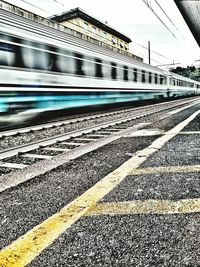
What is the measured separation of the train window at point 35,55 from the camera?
847 centimetres

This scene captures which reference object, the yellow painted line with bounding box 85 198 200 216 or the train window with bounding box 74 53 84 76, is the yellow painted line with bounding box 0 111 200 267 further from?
the train window with bounding box 74 53 84 76

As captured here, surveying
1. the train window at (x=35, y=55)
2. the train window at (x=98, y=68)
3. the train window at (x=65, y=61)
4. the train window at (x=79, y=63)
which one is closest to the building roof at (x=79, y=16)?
the train window at (x=98, y=68)

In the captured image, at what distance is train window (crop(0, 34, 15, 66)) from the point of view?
7.72m

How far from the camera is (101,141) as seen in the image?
5926 millimetres

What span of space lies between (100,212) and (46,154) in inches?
111

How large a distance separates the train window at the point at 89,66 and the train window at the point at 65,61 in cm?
79

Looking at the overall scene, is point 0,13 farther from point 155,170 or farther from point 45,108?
→ point 155,170

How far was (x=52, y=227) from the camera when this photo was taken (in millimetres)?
1977

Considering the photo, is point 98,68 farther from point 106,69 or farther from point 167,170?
point 167,170

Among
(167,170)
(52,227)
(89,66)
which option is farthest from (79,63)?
(52,227)

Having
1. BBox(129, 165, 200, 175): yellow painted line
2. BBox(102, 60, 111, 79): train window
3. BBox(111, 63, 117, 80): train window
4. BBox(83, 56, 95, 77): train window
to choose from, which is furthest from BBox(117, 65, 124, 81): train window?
BBox(129, 165, 200, 175): yellow painted line

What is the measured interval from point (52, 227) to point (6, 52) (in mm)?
6866

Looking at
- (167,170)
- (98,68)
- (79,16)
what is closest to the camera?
(167,170)

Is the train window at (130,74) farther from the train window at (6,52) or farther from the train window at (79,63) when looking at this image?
the train window at (6,52)
